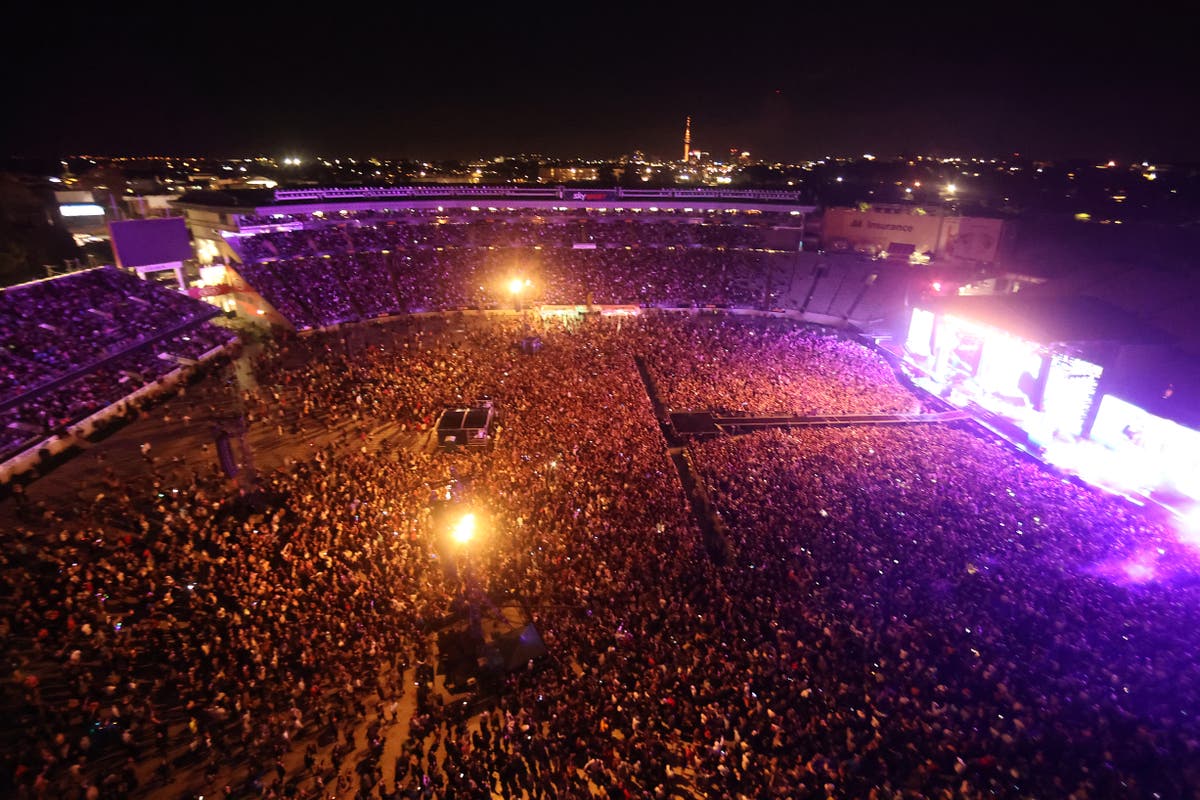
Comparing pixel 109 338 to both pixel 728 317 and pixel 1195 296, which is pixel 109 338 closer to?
pixel 728 317

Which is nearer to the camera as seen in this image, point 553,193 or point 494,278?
point 494,278

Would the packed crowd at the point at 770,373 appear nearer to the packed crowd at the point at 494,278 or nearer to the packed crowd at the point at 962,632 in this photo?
the packed crowd at the point at 962,632

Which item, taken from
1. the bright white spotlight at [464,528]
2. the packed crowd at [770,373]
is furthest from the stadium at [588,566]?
the bright white spotlight at [464,528]

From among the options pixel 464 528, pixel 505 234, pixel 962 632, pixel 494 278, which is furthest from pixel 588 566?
pixel 505 234

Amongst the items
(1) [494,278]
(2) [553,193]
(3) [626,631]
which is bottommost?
(3) [626,631]

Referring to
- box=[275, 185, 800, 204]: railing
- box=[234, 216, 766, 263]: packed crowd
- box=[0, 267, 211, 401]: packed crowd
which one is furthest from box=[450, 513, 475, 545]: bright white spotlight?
box=[275, 185, 800, 204]: railing

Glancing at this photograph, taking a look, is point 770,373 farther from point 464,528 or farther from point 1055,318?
point 464,528

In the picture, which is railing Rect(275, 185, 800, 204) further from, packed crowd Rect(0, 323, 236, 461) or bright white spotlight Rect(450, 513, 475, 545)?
bright white spotlight Rect(450, 513, 475, 545)

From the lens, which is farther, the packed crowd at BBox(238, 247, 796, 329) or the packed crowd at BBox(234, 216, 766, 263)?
the packed crowd at BBox(234, 216, 766, 263)

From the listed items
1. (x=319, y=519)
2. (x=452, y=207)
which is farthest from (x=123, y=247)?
(x=319, y=519)
